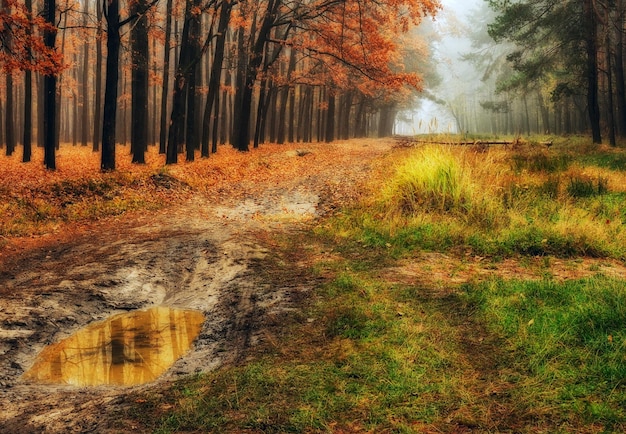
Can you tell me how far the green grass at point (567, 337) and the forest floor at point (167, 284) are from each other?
28 cm

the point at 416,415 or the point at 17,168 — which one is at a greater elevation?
the point at 17,168

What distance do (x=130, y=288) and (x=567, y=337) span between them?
515 cm

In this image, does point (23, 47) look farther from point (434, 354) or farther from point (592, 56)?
point (592, 56)

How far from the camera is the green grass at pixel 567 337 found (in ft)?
11.4

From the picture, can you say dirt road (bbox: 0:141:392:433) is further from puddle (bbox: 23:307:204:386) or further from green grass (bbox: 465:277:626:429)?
green grass (bbox: 465:277:626:429)

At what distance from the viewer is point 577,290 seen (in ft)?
17.5

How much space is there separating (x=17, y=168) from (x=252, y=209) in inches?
361

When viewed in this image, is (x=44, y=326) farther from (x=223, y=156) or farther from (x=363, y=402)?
(x=223, y=156)

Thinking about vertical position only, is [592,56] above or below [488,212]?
above

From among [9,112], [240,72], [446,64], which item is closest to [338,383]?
[9,112]

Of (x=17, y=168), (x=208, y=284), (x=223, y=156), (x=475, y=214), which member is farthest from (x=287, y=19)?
(x=208, y=284)

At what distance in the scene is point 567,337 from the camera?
4301mm

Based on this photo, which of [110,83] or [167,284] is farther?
[110,83]

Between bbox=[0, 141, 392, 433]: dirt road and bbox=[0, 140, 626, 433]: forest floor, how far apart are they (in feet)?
0.05
